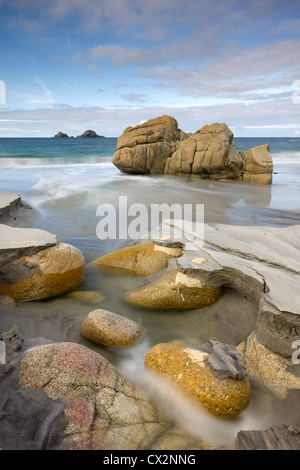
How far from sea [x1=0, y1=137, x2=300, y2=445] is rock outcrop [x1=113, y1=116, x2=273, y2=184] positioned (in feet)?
3.19

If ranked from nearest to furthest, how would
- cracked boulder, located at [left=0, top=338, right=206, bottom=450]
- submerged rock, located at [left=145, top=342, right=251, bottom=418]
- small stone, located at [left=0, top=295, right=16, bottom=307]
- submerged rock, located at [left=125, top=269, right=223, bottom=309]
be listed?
1. cracked boulder, located at [left=0, top=338, right=206, bottom=450]
2. submerged rock, located at [left=145, top=342, right=251, bottom=418]
3. small stone, located at [left=0, top=295, right=16, bottom=307]
4. submerged rock, located at [left=125, top=269, right=223, bottom=309]

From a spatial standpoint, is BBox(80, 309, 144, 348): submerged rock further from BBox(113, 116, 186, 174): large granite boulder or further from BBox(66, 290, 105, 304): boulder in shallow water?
BBox(113, 116, 186, 174): large granite boulder

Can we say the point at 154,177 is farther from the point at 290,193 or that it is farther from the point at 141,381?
the point at 141,381

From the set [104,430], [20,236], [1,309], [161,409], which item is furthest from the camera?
[20,236]

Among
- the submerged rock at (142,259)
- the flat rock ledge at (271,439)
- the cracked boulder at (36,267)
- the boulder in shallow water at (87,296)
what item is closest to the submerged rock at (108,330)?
the boulder in shallow water at (87,296)

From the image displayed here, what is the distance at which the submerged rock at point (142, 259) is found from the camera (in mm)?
4820

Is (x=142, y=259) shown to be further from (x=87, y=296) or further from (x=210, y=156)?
(x=210, y=156)

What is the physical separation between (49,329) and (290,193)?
12701 millimetres

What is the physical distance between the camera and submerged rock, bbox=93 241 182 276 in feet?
15.8

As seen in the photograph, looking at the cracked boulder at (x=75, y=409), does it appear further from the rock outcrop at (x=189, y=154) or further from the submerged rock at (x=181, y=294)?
the rock outcrop at (x=189, y=154)

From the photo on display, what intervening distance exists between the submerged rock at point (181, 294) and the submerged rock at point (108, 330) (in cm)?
62

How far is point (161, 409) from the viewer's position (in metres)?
2.37
